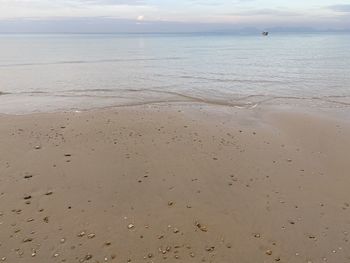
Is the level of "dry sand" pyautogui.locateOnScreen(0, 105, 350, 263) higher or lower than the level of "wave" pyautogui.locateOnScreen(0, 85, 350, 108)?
higher

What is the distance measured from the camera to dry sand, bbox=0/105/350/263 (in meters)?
5.81

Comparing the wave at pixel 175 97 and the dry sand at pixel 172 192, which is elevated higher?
the dry sand at pixel 172 192

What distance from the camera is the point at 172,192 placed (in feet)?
25.2

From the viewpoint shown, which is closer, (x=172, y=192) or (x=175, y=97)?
(x=172, y=192)

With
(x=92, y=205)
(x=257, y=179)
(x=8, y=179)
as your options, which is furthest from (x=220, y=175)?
(x=8, y=179)

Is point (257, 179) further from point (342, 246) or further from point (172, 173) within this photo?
point (342, 246)

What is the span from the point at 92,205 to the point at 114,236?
1.22 m

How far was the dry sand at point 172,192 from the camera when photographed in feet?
19.1

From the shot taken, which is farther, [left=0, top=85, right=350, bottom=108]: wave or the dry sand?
[left=0, top=85, right=350, bottom=108]: wave

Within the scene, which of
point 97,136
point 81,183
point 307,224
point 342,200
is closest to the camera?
point 307,224

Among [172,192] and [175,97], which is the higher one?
[172,192]

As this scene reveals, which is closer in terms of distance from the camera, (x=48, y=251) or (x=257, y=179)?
(x=48, y=251)

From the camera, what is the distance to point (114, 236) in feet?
19.9

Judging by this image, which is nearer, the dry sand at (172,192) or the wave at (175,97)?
the dry sand at (172,192)
